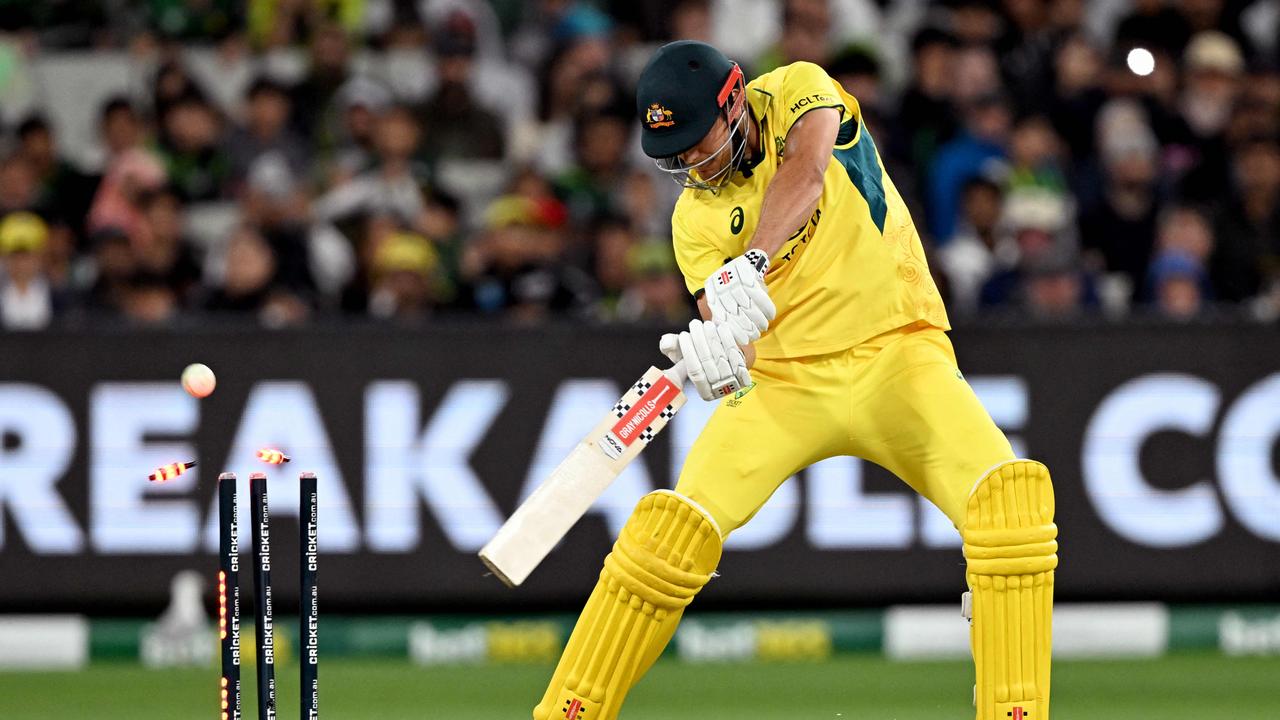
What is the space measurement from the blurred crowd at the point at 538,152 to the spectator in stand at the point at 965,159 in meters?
0.02

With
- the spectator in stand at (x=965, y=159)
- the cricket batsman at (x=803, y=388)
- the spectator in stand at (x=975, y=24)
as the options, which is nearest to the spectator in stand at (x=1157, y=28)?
the spectator in stand at (x=975, y=24)

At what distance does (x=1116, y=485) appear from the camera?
372 inches

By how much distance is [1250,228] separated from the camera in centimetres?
1121

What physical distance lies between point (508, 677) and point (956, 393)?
12.1ft

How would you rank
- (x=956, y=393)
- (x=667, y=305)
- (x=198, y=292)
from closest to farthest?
(x=956, y=393)
(x=667, y=305)
(x=198, y=292)

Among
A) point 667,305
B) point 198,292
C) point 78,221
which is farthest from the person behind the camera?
point 78,221

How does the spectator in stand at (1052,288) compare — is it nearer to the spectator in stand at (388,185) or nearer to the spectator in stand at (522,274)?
the spectator in stand at (522,274)

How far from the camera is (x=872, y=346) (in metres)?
6.00

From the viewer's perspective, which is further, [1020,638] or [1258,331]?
[1258,331]

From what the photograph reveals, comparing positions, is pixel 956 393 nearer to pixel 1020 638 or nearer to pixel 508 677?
pixel 1020 638

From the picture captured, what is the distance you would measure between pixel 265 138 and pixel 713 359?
22.3 ft

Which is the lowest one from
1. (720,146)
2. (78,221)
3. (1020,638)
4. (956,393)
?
(1020,638)

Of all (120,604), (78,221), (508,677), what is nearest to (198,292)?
(78,221)

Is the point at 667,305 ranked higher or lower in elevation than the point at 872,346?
higher
